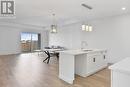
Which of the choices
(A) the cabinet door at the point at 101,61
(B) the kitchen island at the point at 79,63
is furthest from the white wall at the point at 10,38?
(A) the cabinet door at the point at 101,61

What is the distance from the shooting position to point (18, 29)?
10008 millimetres

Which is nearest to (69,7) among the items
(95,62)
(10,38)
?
(95,62)

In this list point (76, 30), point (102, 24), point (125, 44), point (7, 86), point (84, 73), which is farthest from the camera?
point (76, 30)

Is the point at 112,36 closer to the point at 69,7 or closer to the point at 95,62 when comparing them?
the point at 95,62

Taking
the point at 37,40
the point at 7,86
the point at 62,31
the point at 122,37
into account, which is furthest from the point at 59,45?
the point at 7,86

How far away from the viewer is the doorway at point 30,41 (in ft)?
36.7

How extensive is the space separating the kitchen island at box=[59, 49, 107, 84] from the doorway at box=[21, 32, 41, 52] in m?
8.12

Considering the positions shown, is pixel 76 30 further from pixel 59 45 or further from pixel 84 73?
pixel 84 73

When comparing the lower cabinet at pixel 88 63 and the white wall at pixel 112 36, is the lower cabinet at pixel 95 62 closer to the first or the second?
the lower cabinet at pixel 88 63

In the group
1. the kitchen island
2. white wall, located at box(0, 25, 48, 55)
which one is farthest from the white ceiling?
white wall, located at box(0, 25, 48, 55)

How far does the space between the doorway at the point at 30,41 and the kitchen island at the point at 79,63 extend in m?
8.12

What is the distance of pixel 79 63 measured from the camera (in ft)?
13.5

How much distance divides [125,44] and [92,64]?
2.55 m

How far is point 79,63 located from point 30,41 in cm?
847
